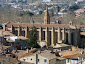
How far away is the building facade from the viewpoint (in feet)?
191

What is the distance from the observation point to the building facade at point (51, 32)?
58331 mm

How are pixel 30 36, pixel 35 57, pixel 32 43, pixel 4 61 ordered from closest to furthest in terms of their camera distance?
pixel 4 61, pixel 35 57, pixel 32 43, pixel 30 36

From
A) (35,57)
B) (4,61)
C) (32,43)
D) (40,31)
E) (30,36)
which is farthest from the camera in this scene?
(40,31)

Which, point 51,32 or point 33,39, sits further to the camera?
point 51,32

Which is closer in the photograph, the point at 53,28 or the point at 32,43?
the point at 32,43

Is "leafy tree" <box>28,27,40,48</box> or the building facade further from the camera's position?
the building facade

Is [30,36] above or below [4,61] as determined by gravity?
below

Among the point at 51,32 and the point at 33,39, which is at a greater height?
the point at 33,39

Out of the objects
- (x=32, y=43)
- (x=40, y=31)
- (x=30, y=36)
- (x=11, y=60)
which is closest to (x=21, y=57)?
(x=11, y=60)

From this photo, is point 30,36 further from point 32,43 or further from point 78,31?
point 78,31

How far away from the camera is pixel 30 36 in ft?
184

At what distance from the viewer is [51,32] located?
59438 mm

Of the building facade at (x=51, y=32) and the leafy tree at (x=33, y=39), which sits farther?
the building facade at (x=51, y=32)

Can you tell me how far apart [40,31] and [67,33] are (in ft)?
12.5
